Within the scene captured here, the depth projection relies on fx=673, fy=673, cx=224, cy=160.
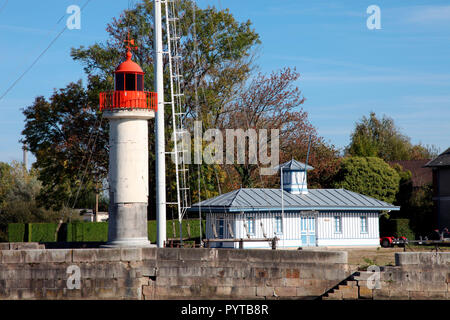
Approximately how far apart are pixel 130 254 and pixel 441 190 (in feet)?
110

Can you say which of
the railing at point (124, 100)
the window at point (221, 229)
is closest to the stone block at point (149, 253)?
the railing at point (124, 100)

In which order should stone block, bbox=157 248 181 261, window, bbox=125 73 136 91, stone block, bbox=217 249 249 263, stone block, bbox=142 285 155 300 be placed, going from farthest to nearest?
window, bbox=125 73 136 91 → stone block, bbox=157 248 181 261 → stone block, bbox=142 285 155 300 → stone block, bbox=217 249 249 263

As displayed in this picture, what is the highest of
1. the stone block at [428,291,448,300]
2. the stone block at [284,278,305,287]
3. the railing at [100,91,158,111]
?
the railing at [100,91,158,111]

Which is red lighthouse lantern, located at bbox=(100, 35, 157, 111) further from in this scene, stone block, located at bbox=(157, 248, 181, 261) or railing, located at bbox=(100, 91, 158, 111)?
stone block, located at bbox=(157, 248, 181, 261)

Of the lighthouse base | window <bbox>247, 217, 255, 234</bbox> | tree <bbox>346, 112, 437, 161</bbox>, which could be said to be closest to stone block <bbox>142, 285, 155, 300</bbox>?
the lighthouse base

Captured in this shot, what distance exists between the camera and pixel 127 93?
27.3 m

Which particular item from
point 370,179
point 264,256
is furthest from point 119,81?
point 370,179

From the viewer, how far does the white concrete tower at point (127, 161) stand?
2695 centimetres

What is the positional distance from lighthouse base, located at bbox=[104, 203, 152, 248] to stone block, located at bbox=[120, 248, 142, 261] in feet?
2.48

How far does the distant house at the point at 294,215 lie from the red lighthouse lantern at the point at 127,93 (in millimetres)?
13155

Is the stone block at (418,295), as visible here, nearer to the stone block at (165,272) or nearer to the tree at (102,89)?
the stone block at (165,272)

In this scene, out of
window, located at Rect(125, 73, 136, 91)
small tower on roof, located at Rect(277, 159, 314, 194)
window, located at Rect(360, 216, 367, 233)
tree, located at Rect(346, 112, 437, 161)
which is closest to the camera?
window, located at Rect(125, 73, 136, 91)

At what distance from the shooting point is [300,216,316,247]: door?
41406mm
